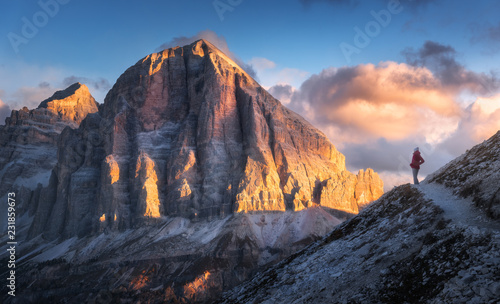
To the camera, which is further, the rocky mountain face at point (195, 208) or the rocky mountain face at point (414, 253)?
Result: the rocky mountain face at point (195, 208)

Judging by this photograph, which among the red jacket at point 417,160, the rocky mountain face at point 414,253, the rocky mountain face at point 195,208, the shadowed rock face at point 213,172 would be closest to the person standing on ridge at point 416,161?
the red jacket at point 417,160

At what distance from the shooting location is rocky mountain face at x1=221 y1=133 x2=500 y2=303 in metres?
14.2

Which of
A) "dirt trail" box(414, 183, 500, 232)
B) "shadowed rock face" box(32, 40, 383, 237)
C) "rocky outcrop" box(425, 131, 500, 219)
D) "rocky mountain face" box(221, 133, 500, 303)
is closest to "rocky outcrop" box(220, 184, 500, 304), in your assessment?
"rocky mountain face" box(221, 133, 500, 303)

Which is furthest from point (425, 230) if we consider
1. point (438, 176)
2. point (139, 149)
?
point (139, 149)

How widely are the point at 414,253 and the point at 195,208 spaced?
158 metres

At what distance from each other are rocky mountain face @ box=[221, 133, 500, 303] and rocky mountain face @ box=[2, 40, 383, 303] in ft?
356

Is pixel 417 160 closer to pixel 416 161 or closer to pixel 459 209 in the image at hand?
pixel 416 161

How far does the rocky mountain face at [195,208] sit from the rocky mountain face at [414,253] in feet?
356

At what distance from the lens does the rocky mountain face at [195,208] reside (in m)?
139

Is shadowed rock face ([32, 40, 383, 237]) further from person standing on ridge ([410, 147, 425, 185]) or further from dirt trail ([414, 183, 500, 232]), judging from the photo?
dirt trail ([414, 183, 500, 232])

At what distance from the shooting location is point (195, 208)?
17088cm

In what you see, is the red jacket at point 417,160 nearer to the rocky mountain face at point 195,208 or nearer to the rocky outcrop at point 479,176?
the rocky outcrop at point 479,176

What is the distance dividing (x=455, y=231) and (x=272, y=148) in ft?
551

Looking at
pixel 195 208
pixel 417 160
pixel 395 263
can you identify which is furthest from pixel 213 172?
pixel 395 263
